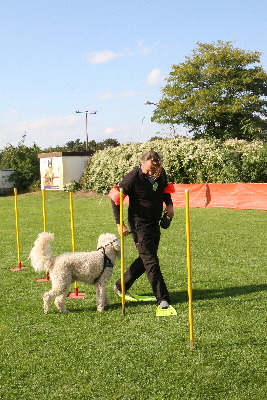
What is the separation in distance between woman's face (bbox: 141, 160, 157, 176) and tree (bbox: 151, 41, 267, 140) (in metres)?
30.9

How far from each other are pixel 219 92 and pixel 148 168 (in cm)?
3407

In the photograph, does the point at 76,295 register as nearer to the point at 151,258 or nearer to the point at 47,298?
the point at 47,298

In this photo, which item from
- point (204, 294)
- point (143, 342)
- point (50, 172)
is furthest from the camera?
point (50, 172)

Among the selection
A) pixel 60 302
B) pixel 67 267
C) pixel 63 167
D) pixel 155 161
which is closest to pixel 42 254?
pixel 67 267

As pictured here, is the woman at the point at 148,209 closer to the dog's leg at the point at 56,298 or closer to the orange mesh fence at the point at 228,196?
the dog's leg at the point at 56,298

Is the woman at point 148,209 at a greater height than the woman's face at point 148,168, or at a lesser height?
lesser

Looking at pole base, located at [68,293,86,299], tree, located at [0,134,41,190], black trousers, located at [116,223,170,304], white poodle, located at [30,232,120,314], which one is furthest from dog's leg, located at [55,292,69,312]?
tree, located at [0,134,41,190]

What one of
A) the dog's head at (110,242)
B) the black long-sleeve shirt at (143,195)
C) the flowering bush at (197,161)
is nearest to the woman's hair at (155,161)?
the black long-sleeve shirt at (143,195)

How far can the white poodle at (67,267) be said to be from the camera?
5.31m

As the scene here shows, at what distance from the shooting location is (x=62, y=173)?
30.4 metres

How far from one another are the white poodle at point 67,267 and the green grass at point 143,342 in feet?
0.80

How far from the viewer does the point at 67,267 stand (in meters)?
5.36

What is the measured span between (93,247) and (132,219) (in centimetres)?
466

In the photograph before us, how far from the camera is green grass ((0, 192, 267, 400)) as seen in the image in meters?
3.55
